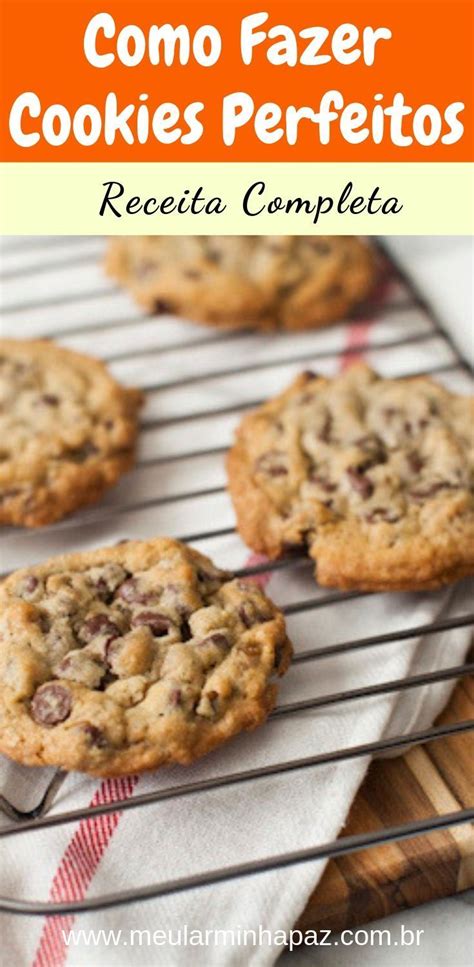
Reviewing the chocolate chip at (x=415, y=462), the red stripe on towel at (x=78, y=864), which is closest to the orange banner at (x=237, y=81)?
the chocolate chip at (x=415, y=462)

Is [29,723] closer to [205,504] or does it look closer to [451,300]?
[205,504]

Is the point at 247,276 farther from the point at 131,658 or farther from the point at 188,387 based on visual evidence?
the point at 131,658

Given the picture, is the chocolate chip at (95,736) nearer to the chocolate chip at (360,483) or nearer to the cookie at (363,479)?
the cookie at (363,479)

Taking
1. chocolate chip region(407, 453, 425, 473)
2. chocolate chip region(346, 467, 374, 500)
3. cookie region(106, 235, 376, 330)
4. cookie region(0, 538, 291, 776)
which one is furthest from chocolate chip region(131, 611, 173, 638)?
cookie region(106, 235, 376, 330)

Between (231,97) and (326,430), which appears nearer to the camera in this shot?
(326,430)

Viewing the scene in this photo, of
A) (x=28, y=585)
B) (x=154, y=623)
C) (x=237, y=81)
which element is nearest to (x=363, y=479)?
(x=154, y=623)

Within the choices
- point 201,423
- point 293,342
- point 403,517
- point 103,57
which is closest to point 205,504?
point 201,423

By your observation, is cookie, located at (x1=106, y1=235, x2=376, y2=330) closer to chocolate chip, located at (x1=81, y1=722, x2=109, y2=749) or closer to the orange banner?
the orange banner
